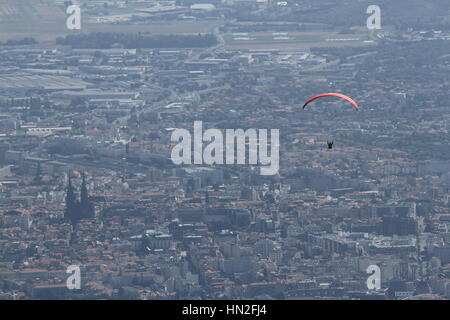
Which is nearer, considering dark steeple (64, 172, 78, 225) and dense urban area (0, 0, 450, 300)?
dense urban area (0, 0, 450, 300)

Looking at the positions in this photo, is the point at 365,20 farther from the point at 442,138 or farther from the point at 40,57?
the point at 442,138

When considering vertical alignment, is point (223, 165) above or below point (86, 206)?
above

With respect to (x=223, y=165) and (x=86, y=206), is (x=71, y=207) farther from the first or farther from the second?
(x=223, y=165)

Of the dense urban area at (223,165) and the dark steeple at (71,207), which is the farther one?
the dark steeple at (71,207)

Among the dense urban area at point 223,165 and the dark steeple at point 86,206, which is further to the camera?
the dark steeple at point 86,206

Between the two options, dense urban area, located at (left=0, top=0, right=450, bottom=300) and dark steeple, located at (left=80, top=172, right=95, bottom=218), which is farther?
dark steeple, located at (left=80, top=172, right=95, bottom=218)

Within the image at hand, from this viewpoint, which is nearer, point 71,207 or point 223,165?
point 71,207

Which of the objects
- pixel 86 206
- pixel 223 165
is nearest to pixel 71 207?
pixel 86 206
